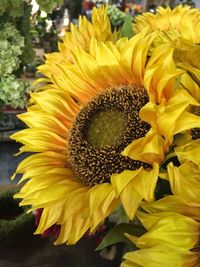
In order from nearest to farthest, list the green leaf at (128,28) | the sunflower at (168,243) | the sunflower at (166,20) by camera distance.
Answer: the sunflower at (168,243), the green leaf at (128,28), the sunflower at (166,20)

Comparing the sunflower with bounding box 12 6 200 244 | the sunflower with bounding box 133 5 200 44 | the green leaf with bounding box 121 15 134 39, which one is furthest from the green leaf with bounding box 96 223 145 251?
the sunflower with bounding box 133 5 200 44

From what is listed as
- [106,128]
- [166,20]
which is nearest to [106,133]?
[106,128]

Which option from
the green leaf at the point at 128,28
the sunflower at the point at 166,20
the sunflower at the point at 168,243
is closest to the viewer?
the sunflower at the point at 168,243

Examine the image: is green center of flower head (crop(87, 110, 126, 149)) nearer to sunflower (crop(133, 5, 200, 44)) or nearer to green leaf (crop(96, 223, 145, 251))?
green leaf (crop(96, 223, 145, 251))

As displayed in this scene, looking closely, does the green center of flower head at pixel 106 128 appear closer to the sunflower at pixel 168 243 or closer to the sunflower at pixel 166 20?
the sunflower at pixel 168 243

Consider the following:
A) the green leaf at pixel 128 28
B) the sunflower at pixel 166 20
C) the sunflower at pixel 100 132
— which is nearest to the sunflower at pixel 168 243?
the sunflower at pixel 100 132

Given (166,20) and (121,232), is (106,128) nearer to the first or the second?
(121,232)
